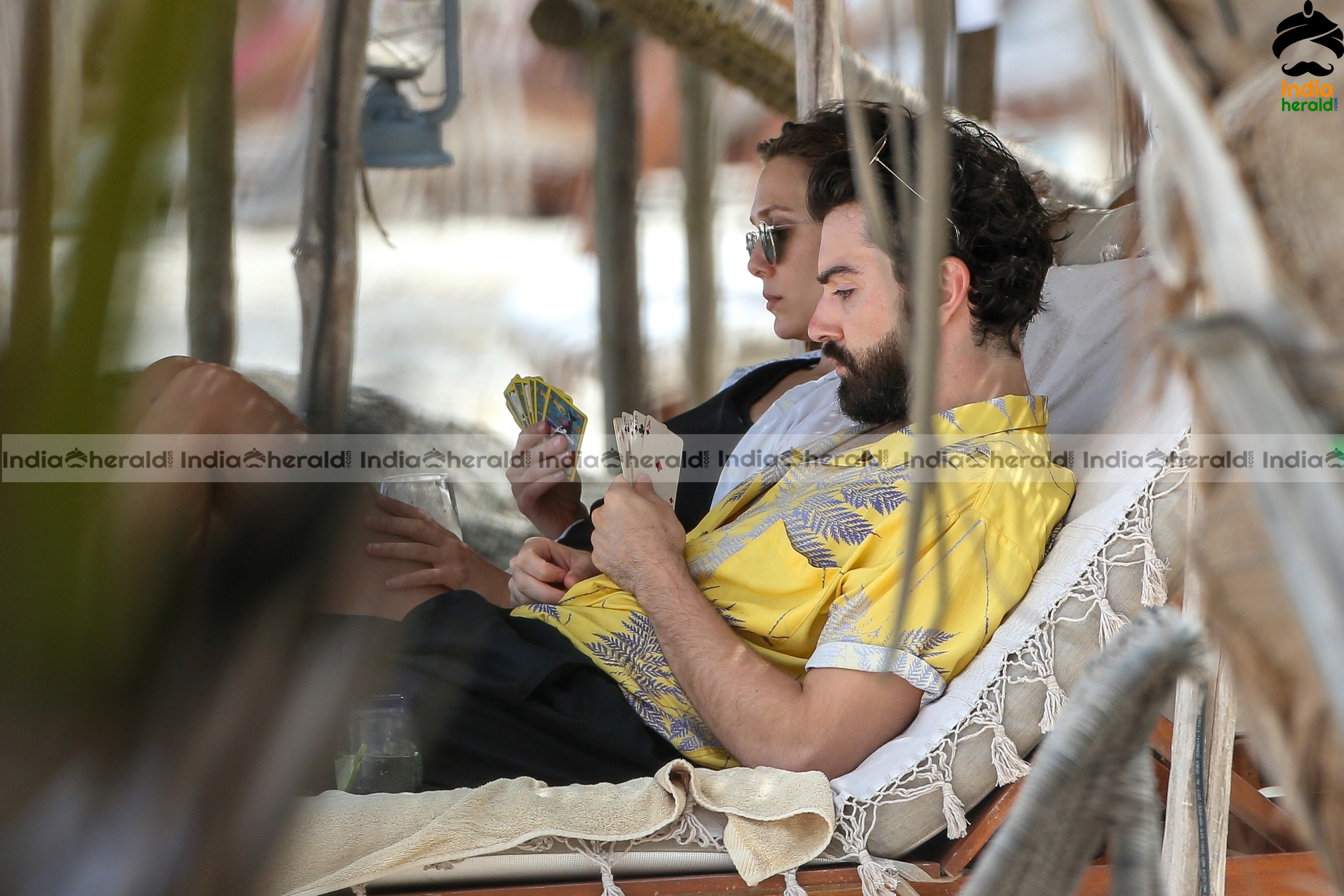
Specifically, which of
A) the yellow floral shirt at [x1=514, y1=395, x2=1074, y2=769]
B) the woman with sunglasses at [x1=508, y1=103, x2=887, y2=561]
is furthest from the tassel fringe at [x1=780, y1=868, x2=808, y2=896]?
the woman with sunglasses at [x1=508, y1=103, x2=887, y2=561]

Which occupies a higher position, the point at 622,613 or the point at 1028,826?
the point at 622,613

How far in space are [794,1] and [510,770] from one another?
2.22m

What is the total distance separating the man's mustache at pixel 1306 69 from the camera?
20.3 inches

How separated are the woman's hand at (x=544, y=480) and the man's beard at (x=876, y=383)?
0.71 m

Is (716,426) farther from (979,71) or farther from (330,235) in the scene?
(979,71)

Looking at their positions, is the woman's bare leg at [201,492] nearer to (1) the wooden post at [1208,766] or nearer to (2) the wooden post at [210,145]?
(2) the wooden post at [210,145]

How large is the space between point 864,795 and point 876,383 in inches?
32.6

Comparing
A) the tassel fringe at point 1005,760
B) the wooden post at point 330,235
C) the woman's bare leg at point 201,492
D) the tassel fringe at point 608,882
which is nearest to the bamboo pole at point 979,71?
the tassel fringe at point 1005,760

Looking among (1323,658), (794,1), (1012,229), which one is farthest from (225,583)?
(794,1)

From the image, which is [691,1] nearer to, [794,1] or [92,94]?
[794,1]

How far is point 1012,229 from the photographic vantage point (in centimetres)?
219

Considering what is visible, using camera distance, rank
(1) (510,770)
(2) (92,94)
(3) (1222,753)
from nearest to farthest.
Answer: (2) (92,94)
(3) (1222,753)
(1) (510,770)

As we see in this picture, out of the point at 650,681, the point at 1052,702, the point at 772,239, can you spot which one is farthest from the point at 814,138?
the point at 1052,702

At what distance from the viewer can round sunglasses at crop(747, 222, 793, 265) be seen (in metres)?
2.87
